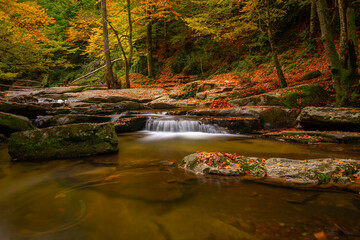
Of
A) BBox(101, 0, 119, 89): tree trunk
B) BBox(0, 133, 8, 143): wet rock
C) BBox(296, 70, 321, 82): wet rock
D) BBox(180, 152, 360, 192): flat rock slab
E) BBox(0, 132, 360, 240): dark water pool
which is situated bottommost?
BBox(0, 132, 360, 240): dark water pool

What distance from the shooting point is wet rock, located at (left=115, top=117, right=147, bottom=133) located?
7.43 meters

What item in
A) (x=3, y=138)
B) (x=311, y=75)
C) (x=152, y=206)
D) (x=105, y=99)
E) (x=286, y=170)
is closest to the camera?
(x=152, y=206)

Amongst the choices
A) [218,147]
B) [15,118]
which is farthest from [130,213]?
[15,118]

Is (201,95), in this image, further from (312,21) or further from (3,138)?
(3,138)

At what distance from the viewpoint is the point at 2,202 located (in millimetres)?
2652

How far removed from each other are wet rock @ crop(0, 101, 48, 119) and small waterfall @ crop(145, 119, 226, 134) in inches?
187

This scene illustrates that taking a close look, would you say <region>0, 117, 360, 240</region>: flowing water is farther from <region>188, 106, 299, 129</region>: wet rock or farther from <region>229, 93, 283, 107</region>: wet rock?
<region>229, 93, 283, 107</region>: wet rock

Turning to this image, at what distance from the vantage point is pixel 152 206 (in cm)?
241

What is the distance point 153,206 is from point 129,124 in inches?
216

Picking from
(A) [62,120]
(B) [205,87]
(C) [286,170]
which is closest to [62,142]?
(A) [62,120]

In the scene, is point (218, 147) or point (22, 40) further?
point (22, 40)

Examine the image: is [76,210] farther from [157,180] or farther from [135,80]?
[135,80]

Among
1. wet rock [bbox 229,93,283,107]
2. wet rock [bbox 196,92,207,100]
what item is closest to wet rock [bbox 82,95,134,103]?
wet rock [bbox 196,92,207,100]

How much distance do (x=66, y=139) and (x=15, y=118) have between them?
8.55 feet
